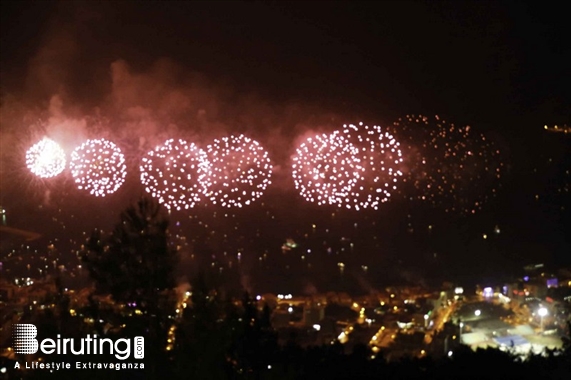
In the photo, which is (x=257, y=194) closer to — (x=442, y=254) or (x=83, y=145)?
(x=442, y=254)

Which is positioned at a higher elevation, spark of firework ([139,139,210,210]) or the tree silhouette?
spark of firework ([139,139,210,210])

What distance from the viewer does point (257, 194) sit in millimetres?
20922

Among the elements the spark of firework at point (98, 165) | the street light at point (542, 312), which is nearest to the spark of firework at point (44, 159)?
the spark of firework at point (98, 165)

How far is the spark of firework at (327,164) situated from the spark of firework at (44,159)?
4616 millimetres

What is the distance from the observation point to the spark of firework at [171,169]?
12.7 meters

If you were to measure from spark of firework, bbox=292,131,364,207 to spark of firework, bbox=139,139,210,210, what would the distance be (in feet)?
6.35

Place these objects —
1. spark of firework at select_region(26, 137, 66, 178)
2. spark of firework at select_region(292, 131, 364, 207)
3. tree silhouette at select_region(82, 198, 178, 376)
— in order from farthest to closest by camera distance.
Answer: spark of firework at select_region(292, 131, 364, 207) → spark of firework at select_region(26, 137, 66, 178) → tree silhouette at select_region(82, 198, 178, 376)

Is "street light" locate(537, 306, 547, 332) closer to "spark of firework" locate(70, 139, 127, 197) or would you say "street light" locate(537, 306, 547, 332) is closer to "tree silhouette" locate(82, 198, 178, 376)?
"tree silhouette" locate(82, 198, 178, 376)

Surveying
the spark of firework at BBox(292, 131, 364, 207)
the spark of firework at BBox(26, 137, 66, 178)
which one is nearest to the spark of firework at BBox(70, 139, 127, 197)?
the spark of firework at BBox(26, 137, 66, 178)

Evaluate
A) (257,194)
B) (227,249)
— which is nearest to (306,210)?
(257,194)

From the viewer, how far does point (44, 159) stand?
986 centimetres

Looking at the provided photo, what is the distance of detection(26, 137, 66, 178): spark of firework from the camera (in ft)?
32.1

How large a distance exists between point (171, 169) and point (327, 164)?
9.68ft

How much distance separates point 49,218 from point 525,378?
12977 mm
